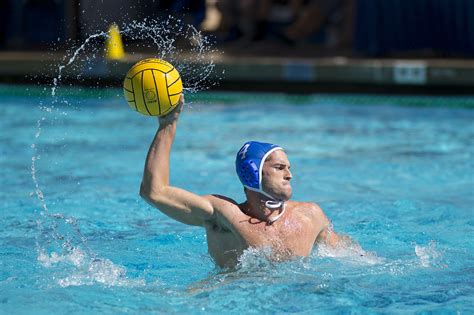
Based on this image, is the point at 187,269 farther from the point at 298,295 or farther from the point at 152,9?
the point at 152,9

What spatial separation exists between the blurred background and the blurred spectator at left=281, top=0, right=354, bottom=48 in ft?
0.04

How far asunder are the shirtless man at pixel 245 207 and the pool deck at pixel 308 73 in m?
5.95

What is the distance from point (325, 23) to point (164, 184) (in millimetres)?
9028

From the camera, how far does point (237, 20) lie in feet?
40.6

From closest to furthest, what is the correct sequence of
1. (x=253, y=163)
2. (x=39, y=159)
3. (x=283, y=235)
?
(x=253, y=163) < (x=283, y=235) < (x=39, y=159)

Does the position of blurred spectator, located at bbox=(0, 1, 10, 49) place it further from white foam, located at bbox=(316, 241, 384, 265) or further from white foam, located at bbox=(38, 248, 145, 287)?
white foam, located at bbox=(316, 241, 384, 265)

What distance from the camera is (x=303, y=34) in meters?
12.2

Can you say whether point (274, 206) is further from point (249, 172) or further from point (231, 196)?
point (231, 196)

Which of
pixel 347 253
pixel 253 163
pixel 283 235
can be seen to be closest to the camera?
pixel 253 163

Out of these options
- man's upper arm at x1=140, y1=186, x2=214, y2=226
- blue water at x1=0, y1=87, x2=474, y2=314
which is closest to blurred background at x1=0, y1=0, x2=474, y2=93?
blue water at x1=0, y1=87, x2=474, y2=314

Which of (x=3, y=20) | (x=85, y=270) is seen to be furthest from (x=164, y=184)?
(x=3, y=20)

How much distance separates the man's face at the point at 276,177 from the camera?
3703 mm

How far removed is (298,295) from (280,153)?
0.58m

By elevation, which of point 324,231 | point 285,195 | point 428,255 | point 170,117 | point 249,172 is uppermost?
point 170,117
